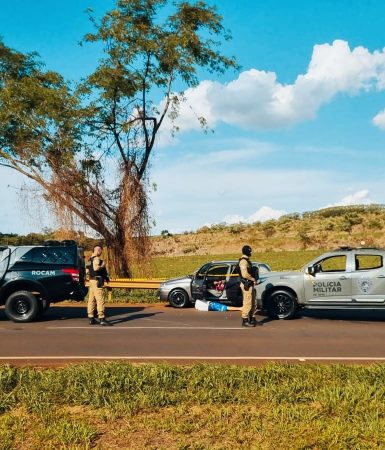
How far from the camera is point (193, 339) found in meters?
10.5

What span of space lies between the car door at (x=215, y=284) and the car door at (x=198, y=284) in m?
0.10

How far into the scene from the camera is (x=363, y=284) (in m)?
13.0

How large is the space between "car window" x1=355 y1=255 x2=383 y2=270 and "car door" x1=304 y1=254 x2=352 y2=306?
32 cm

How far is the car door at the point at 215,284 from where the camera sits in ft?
52.2

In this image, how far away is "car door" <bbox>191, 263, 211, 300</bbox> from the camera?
52.2ft

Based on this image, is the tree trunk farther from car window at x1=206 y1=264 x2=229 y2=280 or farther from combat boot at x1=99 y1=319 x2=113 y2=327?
combat boot at x1=99 y1=319 x2=113 y2=327

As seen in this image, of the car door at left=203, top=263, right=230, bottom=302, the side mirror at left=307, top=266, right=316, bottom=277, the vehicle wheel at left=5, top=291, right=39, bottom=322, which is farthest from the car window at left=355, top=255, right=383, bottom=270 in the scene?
the vehicle wheel at left=5, top=291, right=39, bottom=322

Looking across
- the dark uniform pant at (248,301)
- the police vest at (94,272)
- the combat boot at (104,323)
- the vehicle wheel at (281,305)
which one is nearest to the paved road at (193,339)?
the combat boot at (104,323)

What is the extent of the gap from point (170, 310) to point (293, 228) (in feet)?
219

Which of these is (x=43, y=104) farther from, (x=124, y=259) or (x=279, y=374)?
(x=279, y=374)

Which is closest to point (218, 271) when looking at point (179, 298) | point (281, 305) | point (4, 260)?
point (179, 298)

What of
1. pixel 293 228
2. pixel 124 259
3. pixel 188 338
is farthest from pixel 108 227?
pixel 293 228

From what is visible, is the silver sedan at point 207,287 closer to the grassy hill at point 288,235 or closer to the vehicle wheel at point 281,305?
the vehicle wheel at point 281,305

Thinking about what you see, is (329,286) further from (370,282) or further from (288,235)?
(288,235)
